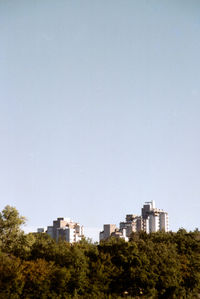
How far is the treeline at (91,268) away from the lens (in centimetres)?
3566

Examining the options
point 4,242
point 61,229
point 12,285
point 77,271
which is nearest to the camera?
point 12,285

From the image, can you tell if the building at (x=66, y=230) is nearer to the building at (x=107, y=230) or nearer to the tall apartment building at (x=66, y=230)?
the tall apartment building at (x=66, y=230)

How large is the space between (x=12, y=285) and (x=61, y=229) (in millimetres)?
113557

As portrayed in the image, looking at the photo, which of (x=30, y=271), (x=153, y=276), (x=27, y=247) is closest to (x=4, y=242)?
(x=27, y=247)

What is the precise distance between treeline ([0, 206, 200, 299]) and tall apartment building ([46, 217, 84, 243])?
98267 millimetres

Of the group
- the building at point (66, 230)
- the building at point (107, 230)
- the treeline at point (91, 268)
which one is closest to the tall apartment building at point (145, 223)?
the building at point (107, 230)

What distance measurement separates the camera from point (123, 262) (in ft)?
136

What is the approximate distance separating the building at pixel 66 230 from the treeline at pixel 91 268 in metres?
98.3

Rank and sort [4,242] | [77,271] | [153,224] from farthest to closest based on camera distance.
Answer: [153,224], [4,242], [77,271]

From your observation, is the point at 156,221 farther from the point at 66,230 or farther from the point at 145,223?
the point at 66,230

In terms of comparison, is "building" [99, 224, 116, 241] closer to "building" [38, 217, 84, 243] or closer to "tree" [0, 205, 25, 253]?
"building" [38, 217, 84, 243]

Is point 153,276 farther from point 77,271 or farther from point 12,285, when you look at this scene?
point 12,285

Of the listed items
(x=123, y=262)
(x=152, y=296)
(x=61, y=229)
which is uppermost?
(x=61, y=229)

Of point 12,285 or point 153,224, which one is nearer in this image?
point 12,285
